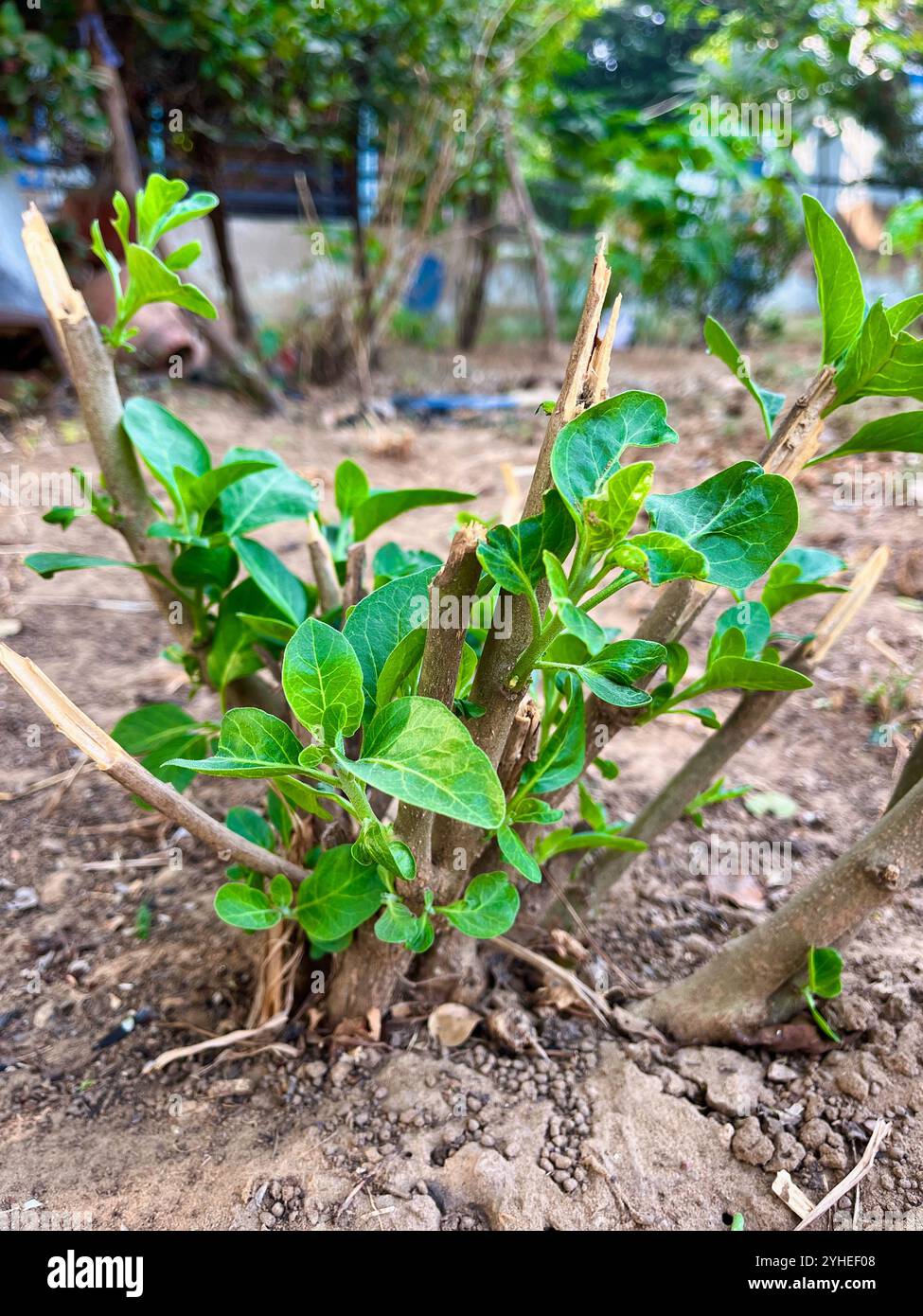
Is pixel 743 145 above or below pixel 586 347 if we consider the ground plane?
above

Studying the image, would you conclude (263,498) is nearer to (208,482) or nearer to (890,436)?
(208,482)

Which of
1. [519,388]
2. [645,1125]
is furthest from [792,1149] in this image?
[519,388]

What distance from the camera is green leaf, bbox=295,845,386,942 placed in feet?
3.19

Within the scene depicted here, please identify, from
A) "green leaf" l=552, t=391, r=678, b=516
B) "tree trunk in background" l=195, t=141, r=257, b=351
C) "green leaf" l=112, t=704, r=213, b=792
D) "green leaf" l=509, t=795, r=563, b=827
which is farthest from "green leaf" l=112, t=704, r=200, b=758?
"tree trunk in background" l=195, t=141, r=257, b=351

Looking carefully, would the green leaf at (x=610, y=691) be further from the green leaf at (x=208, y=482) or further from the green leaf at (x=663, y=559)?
the green leaf at (x=208, y=482)

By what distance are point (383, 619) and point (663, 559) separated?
27 centimetres

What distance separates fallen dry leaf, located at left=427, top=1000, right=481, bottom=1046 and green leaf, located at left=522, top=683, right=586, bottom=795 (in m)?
0.37

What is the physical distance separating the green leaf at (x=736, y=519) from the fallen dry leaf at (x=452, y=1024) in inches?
27.9

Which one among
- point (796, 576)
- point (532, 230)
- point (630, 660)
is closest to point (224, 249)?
point (532, 230)

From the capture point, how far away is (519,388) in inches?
263

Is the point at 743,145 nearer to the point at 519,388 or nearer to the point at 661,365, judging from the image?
the point at 661,365

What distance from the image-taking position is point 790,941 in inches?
42.9

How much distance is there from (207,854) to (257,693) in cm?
40

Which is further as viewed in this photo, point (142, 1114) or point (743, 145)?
point (743, 145)
